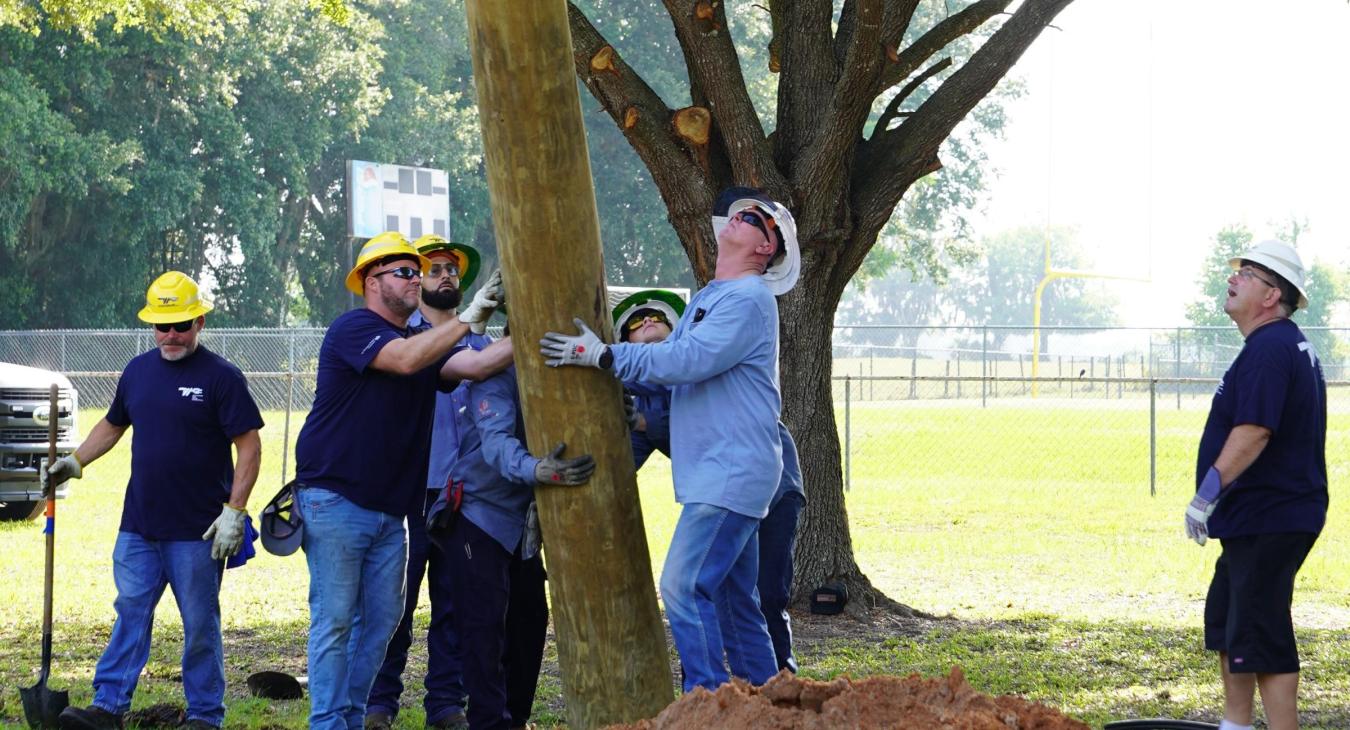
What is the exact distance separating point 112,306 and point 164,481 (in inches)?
1584

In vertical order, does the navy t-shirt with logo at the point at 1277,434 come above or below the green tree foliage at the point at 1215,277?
below

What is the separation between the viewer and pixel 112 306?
1725 inches

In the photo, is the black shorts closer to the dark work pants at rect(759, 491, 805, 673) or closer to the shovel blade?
the dark work pants at rect(759, 491, 805, 673)

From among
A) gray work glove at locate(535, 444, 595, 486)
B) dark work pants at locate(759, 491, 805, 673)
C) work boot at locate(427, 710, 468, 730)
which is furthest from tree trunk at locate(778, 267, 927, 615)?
gray work glove at locate(535, 444, 595, 486)

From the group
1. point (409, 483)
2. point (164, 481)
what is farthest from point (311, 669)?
point (164, 481)

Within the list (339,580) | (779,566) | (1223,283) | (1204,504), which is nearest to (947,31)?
(779,566)

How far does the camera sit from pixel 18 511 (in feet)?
51.1

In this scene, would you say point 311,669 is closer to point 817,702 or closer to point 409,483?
point 409,483

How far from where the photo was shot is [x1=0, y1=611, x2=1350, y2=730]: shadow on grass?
7207 mm

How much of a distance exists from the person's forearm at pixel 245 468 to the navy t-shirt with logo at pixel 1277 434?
3888 millimetres

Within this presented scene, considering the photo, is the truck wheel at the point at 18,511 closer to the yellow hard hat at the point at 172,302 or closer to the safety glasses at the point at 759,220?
the yellow hard hat at the point at 172,302

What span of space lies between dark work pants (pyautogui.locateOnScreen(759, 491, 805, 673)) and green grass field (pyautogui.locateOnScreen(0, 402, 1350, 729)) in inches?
43.4

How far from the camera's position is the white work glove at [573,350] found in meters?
4.48

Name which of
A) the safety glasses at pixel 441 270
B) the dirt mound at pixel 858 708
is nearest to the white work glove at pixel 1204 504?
the dirt mound at pixel 858 708
